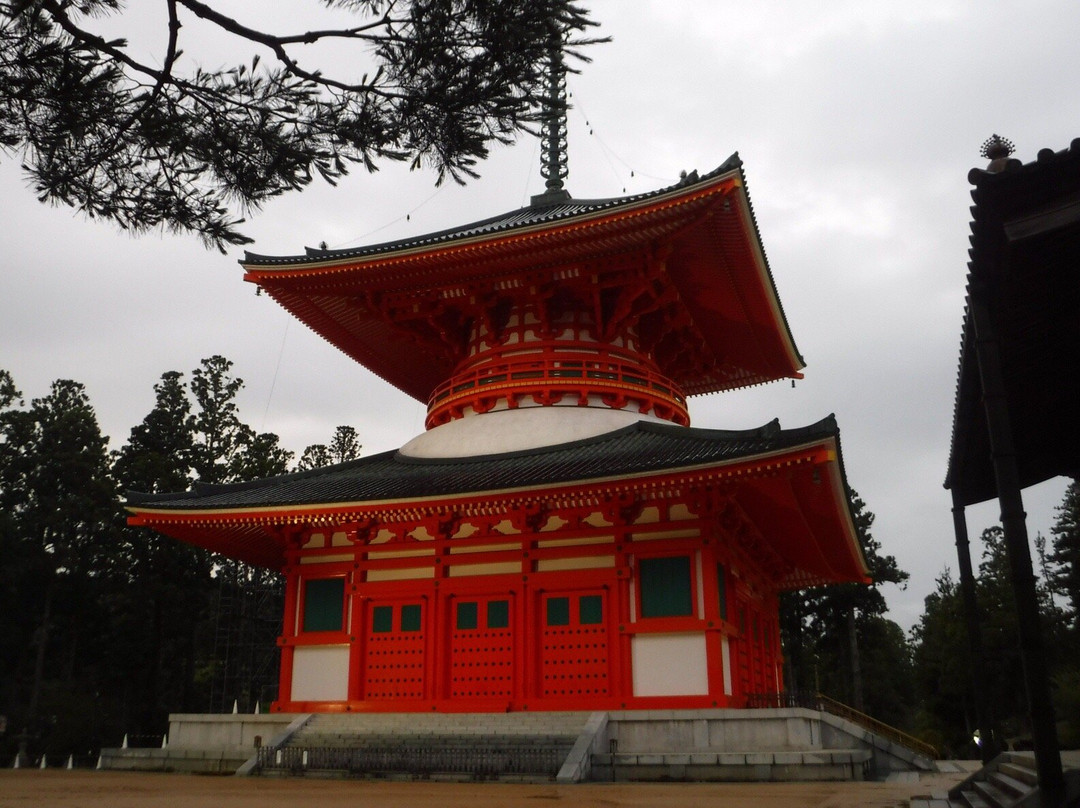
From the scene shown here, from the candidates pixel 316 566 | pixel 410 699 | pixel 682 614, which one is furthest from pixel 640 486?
pixel 316 566

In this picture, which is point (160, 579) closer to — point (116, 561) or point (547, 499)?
point (116, 561)

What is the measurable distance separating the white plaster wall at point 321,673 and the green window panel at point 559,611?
4.55m

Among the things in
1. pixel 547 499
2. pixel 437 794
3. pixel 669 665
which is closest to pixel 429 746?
pixel 437 794

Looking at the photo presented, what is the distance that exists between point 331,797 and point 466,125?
316 inches

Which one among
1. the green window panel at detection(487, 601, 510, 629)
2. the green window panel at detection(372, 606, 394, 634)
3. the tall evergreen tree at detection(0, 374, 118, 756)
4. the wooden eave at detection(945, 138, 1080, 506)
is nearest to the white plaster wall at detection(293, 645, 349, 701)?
the green window panel at detection(372, 606, 394, 634)

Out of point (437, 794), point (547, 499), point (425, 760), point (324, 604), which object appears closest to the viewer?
point (437, 794)

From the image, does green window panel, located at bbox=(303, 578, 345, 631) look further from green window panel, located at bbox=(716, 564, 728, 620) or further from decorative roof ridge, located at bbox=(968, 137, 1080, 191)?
decorative roof ridge, located at bbox=(968, 137, 1080, 191)

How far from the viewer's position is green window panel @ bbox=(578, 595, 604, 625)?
1706cm

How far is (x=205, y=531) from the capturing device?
19141 mm

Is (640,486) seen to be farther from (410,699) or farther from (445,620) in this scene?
(410,699)

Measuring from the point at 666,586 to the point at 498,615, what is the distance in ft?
11.3

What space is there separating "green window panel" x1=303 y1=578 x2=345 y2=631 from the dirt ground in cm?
458

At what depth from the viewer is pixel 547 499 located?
52.9ft

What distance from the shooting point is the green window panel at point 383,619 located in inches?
731
